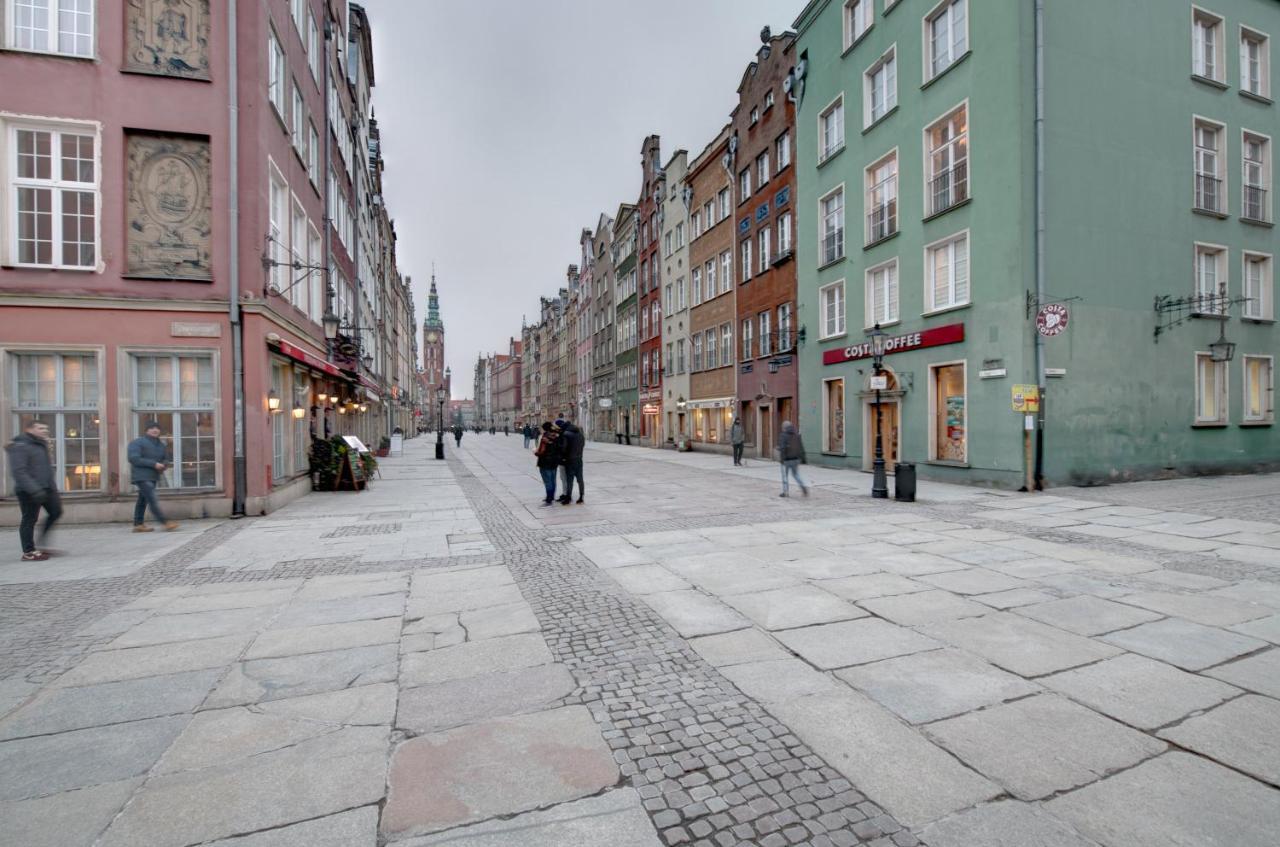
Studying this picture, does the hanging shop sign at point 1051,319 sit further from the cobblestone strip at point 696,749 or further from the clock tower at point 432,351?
the clock tower at point 432,351

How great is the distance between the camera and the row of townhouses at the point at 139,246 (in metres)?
10.4

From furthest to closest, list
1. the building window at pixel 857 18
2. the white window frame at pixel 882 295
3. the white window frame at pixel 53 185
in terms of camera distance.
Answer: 1. the building window at pixel 857 18
2. the white window frame at pixel 882 295
3. the white window frame at pixel 53 185

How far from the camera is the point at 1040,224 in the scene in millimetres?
14094

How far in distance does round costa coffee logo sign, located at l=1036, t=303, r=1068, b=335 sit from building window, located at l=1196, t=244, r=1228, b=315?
645 cm

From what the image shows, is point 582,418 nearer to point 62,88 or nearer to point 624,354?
point 624,354

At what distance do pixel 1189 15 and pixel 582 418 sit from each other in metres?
48.5

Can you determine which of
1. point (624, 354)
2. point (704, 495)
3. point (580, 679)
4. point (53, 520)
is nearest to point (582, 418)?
point (624, 354)

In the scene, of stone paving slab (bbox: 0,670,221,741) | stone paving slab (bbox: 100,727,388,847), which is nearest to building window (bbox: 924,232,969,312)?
stone paving slab (bbox: 100,727,388,847)

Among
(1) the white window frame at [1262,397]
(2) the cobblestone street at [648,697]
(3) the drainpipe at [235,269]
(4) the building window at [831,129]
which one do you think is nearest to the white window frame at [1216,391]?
(1) the white window frame at [1262,397]

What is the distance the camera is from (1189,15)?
16.3 meters

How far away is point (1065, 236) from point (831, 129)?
32.0ft

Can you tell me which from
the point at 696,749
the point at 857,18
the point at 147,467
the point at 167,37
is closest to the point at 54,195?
the point at 167,37

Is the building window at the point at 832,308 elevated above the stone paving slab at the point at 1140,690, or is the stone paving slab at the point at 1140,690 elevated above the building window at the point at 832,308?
the building window at the point at 832,308

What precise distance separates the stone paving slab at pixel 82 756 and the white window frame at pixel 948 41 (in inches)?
767
